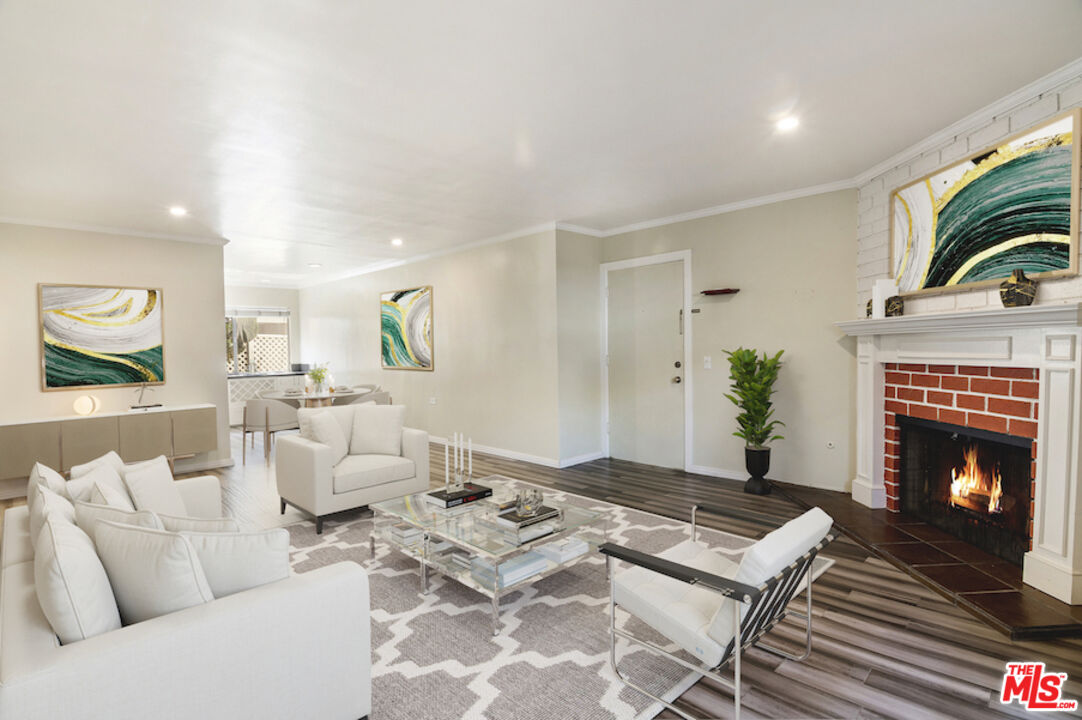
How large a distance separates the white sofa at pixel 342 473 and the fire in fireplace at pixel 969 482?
Answer: 381cm

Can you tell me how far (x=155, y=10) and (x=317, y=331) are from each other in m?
8.58

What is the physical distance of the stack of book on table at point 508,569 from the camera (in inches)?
102

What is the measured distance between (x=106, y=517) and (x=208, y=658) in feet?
2.56

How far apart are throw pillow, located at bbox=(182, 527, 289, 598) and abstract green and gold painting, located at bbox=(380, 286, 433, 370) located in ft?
18.7

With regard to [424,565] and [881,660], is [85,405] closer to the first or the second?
[424,565]

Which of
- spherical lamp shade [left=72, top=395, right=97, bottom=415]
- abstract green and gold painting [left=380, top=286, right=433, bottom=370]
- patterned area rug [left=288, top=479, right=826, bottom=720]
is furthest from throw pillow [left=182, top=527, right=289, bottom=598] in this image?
abstract green and gold painting [left=380, top=286, right=433, bottom=370]

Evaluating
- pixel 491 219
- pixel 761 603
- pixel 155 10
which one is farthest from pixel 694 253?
A: pixel 155 10

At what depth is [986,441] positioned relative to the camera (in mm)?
3258

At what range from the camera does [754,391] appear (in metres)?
4.51

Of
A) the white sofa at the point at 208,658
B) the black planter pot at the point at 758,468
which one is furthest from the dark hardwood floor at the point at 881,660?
the white sofa at the point at 208,658

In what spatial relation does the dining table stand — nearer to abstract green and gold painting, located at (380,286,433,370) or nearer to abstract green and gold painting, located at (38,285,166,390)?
abstract green and gold painting, located at (380,286,433,370)

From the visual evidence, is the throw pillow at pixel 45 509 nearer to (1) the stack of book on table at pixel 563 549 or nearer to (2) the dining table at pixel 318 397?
(1) the stack of book on table at pixel 563 549

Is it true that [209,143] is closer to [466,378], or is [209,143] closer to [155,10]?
[155,10]

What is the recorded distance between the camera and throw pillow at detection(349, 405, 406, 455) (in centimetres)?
440
